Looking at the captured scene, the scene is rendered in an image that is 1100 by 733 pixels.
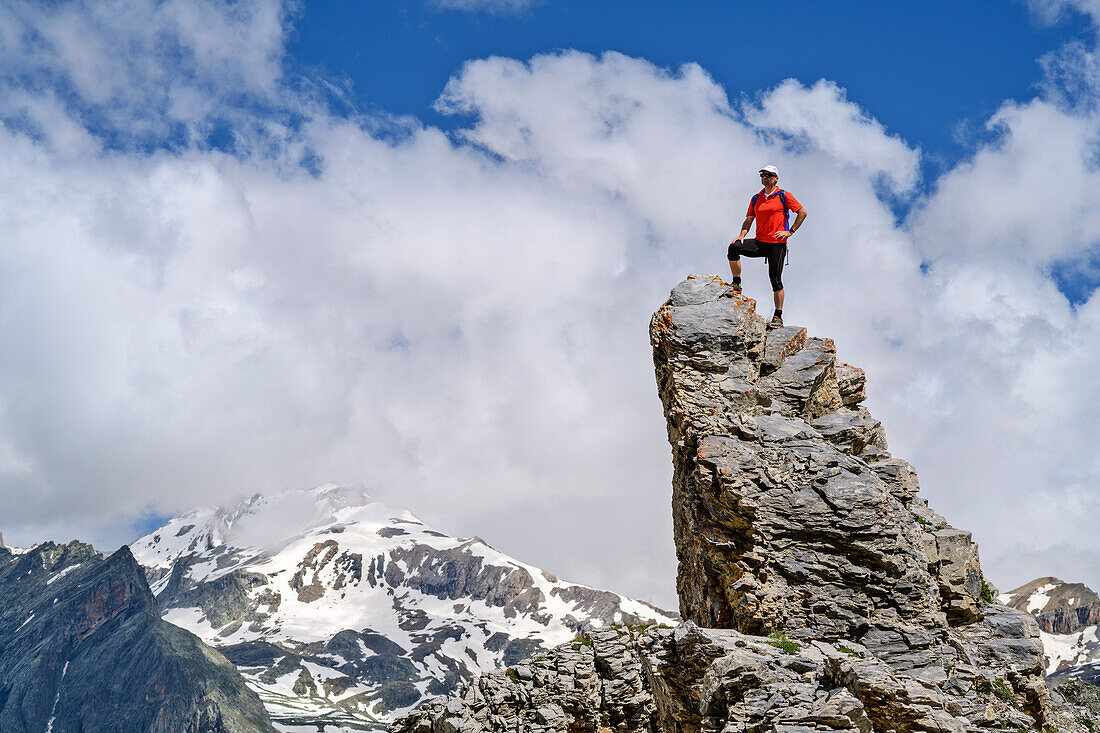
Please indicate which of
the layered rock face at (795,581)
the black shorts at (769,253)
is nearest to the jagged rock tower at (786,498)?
the layered rock face at (795,581)

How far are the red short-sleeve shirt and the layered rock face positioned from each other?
2.37m

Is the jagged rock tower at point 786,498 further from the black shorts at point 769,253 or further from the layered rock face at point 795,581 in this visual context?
the black shorts at point 769,253

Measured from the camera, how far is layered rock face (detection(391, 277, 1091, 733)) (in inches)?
704

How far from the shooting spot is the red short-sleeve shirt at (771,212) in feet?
91.6

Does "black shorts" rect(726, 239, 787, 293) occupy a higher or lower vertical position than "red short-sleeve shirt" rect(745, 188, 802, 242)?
lower

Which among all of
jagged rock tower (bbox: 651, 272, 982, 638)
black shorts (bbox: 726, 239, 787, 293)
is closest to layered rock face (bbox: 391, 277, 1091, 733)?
jagged rock tower (bbox: 651, 272, 982, 638)

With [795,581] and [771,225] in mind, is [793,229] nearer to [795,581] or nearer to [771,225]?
[771,225]

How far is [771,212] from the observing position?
27.9 meters

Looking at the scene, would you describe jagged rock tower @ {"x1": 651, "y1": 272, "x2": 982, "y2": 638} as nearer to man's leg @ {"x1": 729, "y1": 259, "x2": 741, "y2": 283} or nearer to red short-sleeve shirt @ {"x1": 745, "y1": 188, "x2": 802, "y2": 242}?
man's leg @ {"x1": 729, "y1": 259, "x2": 741, "y2": 283}

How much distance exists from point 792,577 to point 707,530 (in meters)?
2.83

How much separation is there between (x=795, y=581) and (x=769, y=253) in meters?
11.8

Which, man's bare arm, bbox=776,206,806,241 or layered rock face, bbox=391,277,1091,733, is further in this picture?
man's bare arm, bbox=776,206,806,241

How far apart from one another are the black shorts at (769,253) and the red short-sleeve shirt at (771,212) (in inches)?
9.5

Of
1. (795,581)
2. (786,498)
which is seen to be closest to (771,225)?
(786,498)
